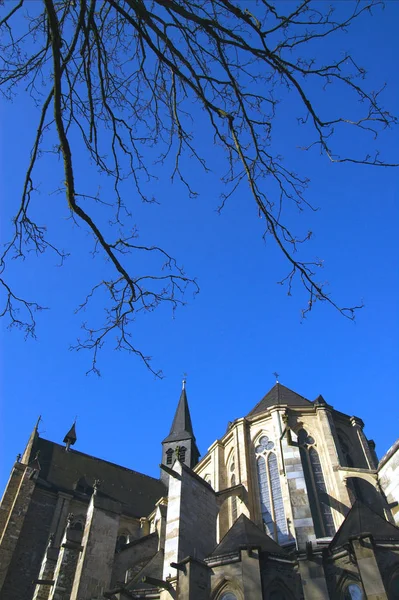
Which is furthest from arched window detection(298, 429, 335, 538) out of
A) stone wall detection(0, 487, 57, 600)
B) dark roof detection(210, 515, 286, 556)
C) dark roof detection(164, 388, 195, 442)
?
dark roof detection(164, 388, 195, 442)

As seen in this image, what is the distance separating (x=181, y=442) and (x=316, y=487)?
21.9 meters

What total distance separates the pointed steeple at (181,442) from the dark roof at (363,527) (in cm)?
2293

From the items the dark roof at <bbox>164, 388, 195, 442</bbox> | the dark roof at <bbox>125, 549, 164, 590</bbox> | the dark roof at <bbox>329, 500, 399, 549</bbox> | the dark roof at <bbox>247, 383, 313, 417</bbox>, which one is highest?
the dark roof at <bbox>164, 388, 195, 442</bbox>

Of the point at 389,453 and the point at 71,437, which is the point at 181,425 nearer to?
the point at 71,437

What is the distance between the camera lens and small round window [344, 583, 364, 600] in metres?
10.3

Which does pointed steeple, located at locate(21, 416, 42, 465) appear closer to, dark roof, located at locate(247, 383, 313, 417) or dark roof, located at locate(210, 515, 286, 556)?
dark roof, located at locate(247, 383, 313, 417)

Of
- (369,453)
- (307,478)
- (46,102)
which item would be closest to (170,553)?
(307,478)

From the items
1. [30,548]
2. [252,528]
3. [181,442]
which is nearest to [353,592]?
[252,528]

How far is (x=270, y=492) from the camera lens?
15938 mm

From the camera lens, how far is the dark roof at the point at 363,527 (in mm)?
10969

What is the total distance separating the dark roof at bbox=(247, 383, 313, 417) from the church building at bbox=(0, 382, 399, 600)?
0.09 m

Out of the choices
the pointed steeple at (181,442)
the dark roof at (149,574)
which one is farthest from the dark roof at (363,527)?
the pointed steeple at (181,442)

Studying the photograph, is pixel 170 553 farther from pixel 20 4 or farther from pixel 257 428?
pixel 20 4

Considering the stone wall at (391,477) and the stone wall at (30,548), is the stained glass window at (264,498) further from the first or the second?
the stone wall at (30,548)
